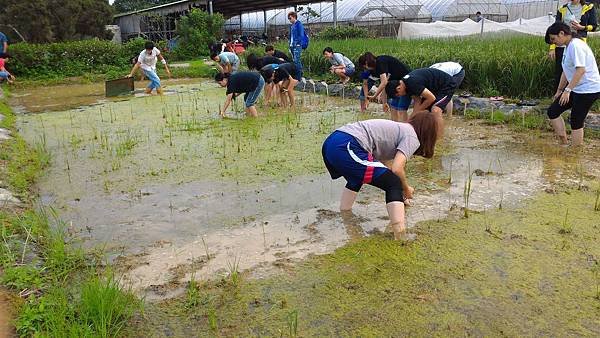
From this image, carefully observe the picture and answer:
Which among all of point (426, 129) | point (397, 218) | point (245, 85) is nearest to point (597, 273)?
point (397, 218)

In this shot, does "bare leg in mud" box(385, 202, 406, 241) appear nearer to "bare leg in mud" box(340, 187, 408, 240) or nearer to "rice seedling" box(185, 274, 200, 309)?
"bare leg in mud" box(340, 187, 408, 240)

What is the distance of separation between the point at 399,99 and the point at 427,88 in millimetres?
638

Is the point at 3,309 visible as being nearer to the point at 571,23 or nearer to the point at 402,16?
the point at 571,23

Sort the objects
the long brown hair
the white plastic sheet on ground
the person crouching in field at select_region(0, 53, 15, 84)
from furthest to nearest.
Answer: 1. the white plastic sheet on ground
2. the person crouching in field at select_region(0, 53, 15, 84)
3. the long brown hair

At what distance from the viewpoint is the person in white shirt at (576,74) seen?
4840 mm

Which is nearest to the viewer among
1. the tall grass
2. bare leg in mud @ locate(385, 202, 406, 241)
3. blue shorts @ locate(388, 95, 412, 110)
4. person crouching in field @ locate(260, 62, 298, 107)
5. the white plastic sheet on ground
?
bare leg in mud @ locate(385, 202, 406, 241)

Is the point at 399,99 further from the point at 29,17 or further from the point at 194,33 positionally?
the point at 29,17

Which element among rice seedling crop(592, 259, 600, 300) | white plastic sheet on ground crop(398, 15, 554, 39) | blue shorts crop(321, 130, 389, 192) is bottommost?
rice seedling crop(592, 259, 600, 300)

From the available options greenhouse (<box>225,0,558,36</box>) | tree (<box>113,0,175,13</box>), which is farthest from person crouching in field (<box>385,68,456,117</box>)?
tree (<box>113,0,175,13</box>)

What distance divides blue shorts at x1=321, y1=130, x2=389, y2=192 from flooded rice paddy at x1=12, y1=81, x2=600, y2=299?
0.42 metres

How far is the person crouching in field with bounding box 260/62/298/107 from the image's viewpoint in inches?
315

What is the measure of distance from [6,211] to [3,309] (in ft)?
4.96

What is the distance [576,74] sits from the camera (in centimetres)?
486

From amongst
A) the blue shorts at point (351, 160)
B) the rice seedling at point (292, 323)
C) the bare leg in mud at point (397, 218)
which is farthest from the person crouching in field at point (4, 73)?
the rice seedling at point (292, 323)
